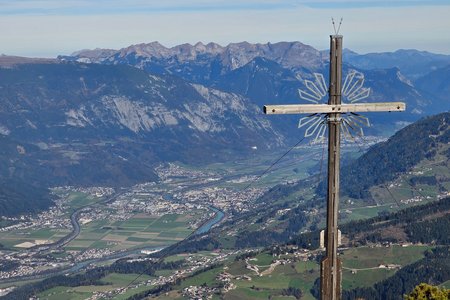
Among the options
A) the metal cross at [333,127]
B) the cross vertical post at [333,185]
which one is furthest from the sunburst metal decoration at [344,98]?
the cross vertical post at [333,185]

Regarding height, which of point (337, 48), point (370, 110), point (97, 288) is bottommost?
point (97, 288)

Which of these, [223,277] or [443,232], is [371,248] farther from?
[223,277]

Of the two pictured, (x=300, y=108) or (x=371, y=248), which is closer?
(x=300, y=108)

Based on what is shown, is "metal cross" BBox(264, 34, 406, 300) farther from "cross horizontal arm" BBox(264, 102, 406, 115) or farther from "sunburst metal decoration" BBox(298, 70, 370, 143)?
"sunburst metal decoration" BBox(298, 70, 370, 143)

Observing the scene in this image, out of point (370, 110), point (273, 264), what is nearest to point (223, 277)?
point (273, 264)

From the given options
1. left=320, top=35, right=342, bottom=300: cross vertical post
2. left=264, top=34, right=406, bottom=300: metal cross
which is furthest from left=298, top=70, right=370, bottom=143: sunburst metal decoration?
left=320, top=35, right=342, bottom=300: cross vertical post

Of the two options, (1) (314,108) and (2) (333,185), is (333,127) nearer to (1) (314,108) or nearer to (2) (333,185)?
(1) (314,108)

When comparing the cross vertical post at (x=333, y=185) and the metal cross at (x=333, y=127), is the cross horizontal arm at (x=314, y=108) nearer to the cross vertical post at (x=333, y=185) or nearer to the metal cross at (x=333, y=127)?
the metal cross at (x=333, y=127)

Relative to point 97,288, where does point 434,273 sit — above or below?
above
